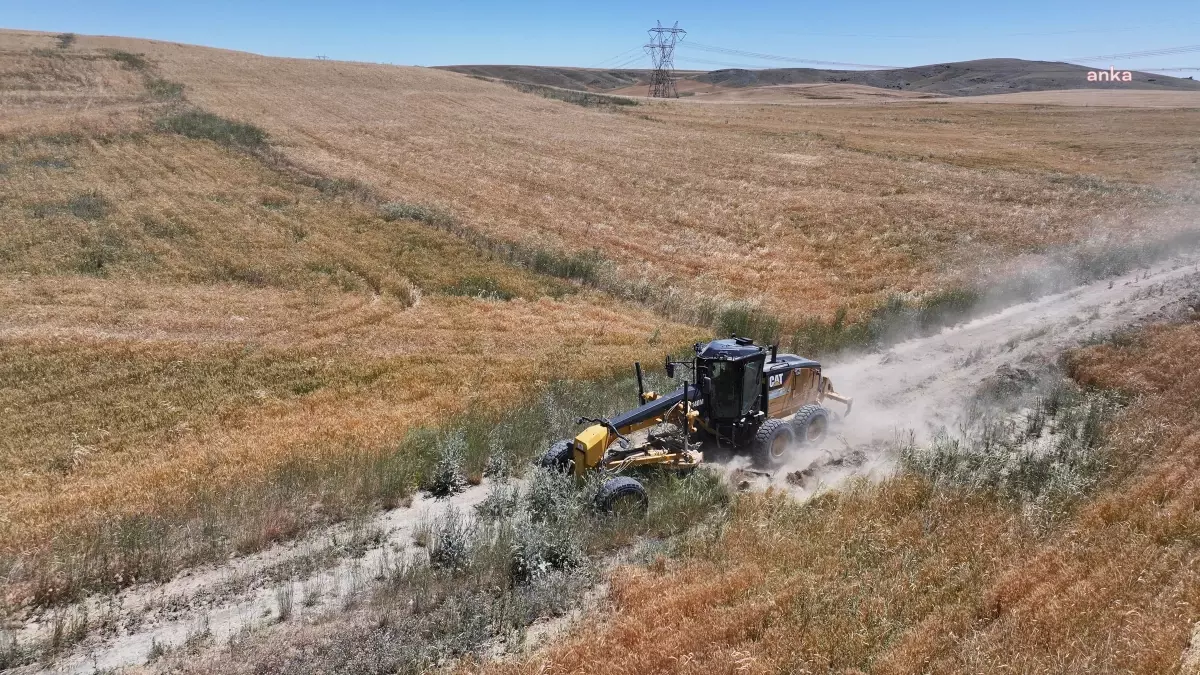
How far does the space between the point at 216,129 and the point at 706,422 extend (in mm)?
37008

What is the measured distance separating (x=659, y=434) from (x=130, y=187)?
27.0 m

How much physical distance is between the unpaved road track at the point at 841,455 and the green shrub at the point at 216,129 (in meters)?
32.7

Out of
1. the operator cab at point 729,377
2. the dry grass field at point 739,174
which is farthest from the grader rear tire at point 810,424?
the dry grass field at point 739,174

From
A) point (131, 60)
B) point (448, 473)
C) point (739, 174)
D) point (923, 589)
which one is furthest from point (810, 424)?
point (131, 60)

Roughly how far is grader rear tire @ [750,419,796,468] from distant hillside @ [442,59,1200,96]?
370 ft

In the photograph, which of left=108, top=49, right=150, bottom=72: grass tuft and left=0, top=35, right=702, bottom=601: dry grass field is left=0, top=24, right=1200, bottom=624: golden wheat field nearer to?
left=0, top=35, right=702, bottom=601: dry grass field

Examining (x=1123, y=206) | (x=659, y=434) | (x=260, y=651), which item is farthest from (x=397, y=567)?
(x=1123, y=206)

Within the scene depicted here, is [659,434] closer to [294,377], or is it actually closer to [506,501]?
[506,501]

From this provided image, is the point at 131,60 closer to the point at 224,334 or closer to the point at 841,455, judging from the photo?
the point at 224,334

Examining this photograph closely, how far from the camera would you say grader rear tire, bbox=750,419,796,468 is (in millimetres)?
10438

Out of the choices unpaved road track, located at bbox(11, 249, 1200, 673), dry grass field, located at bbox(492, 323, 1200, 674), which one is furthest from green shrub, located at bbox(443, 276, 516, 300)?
dry grass field, located at bbox(492, 323, 1200, 674)

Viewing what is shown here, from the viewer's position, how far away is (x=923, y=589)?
653 cm

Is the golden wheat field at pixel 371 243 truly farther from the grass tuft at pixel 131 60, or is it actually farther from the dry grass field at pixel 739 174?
the grass tuft at pixel 131 60

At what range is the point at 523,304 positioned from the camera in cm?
1991
